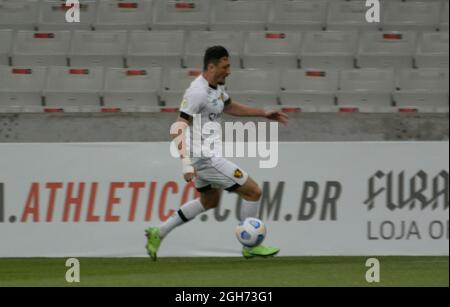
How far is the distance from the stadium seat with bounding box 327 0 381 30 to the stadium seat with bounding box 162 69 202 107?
2522mm

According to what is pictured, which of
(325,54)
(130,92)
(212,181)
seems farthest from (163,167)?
(325,54)

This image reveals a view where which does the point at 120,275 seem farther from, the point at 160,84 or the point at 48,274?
the point at 160,84

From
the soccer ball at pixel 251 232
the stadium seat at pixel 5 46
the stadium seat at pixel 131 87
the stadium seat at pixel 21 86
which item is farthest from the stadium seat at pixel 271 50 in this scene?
the soccer ball at pixel 251 232

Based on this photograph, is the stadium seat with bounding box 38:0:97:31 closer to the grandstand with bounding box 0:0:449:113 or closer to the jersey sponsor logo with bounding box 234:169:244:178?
the grandstand with bounding box 0:0:449:113

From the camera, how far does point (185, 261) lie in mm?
11023

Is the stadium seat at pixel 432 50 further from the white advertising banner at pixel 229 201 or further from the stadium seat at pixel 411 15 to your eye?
the white advertising banner at pixel 229 201

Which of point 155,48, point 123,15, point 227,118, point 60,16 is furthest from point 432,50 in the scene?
point 60,16

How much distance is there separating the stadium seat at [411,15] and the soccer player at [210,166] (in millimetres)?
6122

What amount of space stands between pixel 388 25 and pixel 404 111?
248cm

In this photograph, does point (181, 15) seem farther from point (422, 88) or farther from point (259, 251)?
point (259, 251)

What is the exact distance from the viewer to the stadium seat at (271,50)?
15.5 m

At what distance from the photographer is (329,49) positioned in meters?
15.6

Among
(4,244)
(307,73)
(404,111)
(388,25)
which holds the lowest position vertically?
(4,244)

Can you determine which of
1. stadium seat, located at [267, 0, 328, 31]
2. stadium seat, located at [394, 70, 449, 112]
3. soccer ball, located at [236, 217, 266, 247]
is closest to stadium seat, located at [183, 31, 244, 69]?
stadium seat, located at [267, 0, 328, 31]
